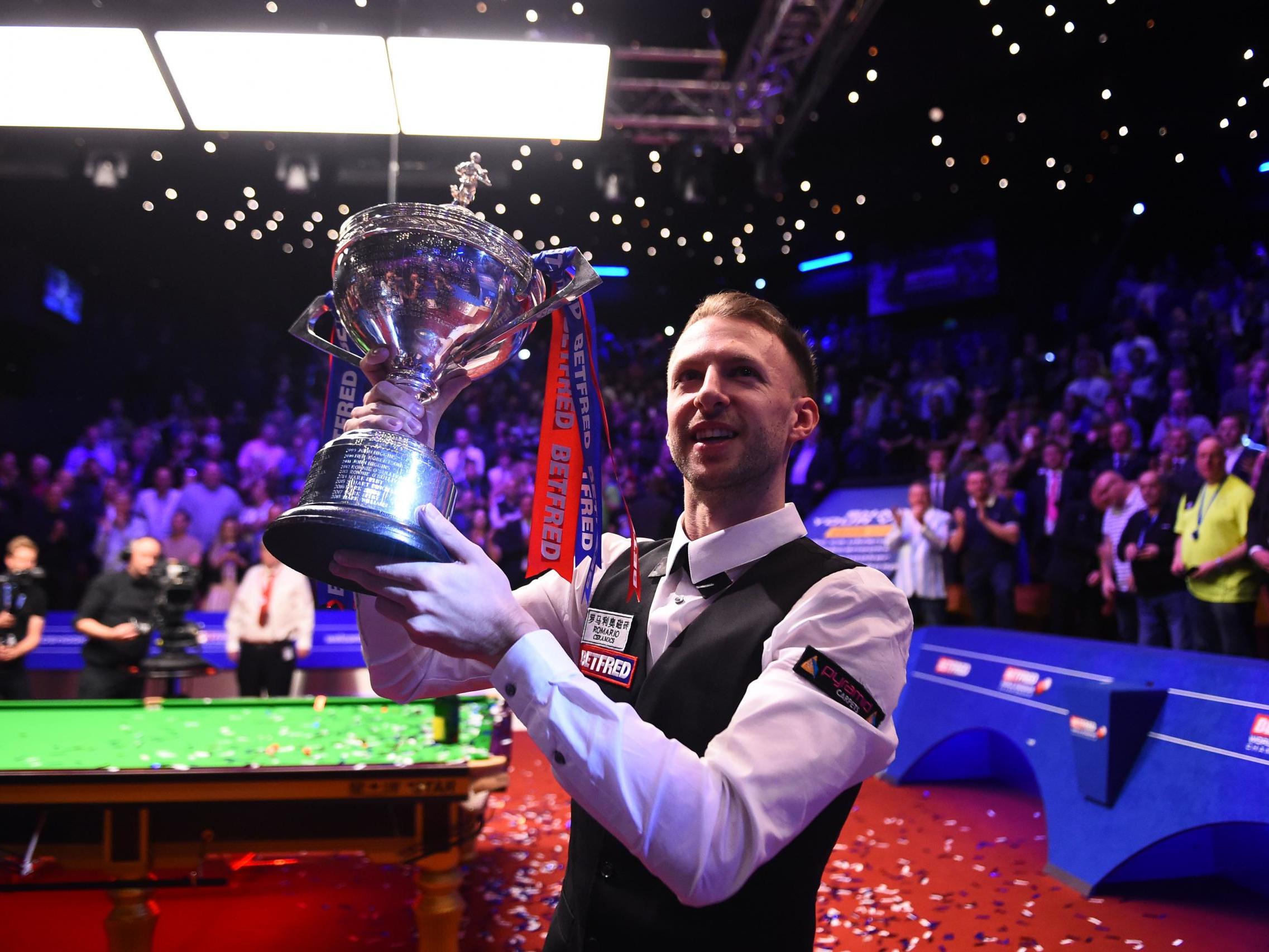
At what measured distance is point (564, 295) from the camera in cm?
138

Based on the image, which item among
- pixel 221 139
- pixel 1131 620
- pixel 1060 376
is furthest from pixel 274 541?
pixel 1060 376

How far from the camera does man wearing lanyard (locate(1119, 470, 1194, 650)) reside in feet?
18.9

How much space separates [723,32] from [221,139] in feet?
16.8

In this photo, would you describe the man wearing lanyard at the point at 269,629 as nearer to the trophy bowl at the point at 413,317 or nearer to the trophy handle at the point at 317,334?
the trophy handle at the point at 317,334

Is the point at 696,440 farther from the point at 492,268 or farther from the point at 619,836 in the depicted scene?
the point at 619,836

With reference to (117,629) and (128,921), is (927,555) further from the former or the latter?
(128,921)

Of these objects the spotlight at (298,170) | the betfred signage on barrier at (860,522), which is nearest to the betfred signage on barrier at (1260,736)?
the betfred signage on barrier at (860,522)

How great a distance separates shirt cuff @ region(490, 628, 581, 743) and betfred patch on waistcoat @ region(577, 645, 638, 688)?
33 cm

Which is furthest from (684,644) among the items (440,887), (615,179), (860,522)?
(615,179)

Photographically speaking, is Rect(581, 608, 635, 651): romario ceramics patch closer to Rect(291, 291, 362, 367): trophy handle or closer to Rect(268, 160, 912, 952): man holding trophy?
Rect(268, 160, 912, 952): man holding trophy

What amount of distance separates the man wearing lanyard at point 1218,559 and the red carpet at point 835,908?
172 cm

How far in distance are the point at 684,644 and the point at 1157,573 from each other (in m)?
5.70

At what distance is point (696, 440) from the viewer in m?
1.33

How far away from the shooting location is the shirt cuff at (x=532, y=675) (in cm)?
95
